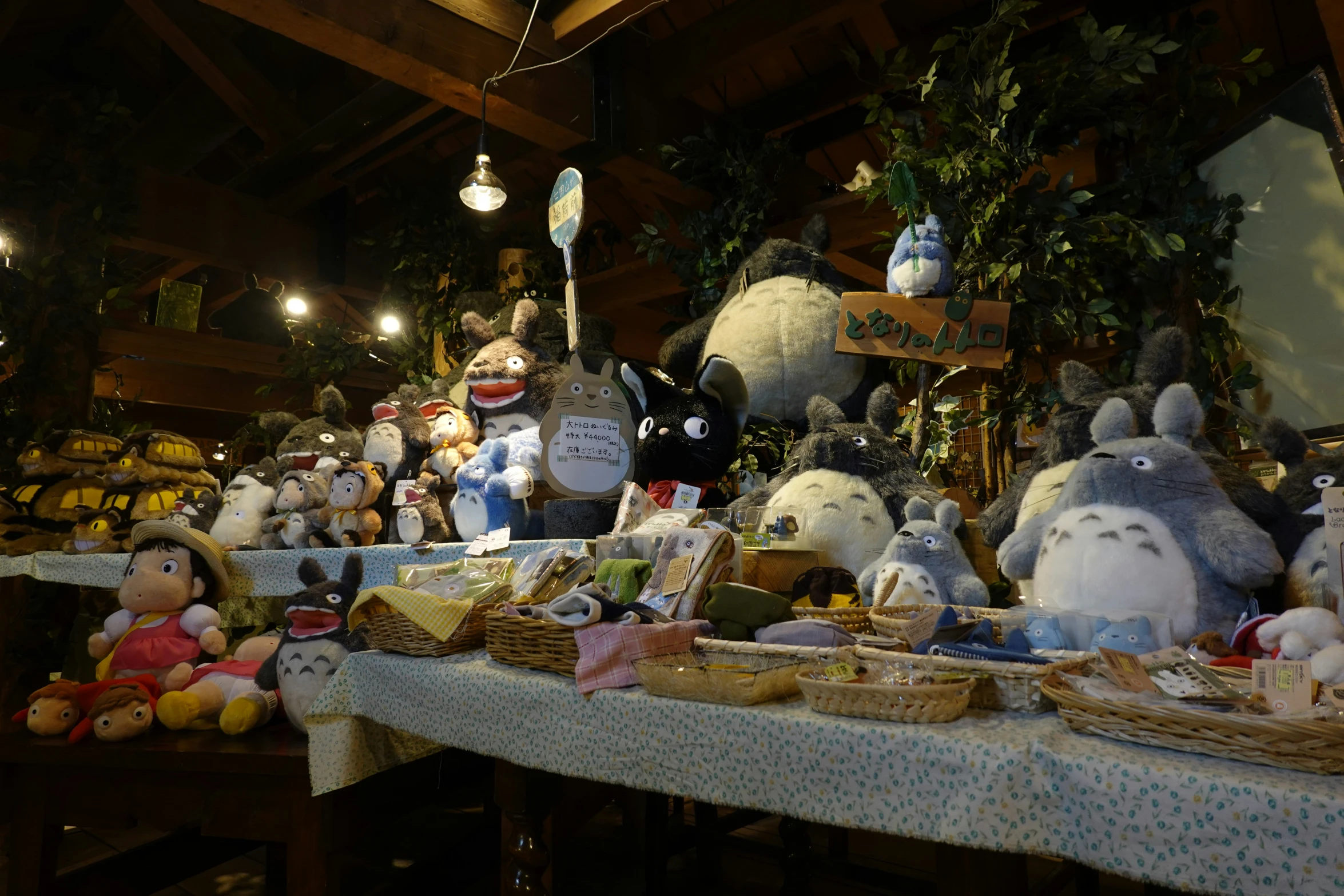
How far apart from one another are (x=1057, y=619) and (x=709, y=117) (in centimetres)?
246

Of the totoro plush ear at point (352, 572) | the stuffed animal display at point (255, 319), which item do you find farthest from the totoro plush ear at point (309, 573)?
the stuffed animal display at point (255, 319)

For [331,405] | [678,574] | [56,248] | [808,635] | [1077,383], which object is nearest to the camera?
[808,635]

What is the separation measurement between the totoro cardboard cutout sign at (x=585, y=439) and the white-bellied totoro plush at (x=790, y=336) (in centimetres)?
37

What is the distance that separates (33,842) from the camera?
177cm

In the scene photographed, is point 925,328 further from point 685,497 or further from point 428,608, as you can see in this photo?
point 428,608

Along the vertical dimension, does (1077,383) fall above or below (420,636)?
above

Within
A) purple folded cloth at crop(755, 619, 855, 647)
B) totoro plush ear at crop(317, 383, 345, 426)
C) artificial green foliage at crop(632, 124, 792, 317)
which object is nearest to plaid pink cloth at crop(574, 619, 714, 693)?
purple folded cloth at crop(755, 619, 855, 647)

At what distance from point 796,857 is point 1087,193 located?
1.59 meters

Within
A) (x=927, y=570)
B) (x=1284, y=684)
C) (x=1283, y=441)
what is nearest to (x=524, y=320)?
(x=927, y=570)

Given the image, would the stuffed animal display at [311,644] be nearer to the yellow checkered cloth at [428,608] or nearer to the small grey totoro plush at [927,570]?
the yellow checkered cloth at [428,608]

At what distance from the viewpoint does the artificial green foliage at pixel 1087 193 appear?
72.2 inches

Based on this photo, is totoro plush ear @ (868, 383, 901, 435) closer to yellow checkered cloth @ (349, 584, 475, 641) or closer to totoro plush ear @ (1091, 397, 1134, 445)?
totoro plush ear @ (1091, 397, 1134, 445)

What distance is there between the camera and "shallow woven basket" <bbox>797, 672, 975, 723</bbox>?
93cm

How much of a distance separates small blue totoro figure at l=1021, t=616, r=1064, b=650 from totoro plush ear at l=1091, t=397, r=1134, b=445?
15.4 inches
